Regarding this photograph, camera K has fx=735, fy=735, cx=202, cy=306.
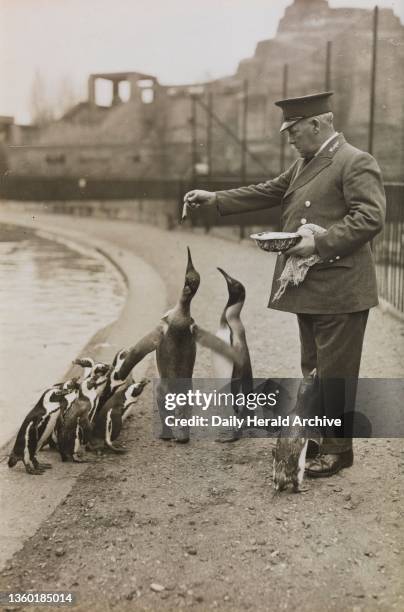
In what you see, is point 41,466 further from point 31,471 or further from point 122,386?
point 122,386

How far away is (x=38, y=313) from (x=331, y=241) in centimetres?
324

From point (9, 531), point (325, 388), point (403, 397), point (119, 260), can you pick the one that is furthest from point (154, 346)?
point (119, 260)

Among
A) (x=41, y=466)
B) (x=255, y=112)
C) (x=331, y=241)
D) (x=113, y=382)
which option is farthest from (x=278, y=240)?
(x=255, y=112)

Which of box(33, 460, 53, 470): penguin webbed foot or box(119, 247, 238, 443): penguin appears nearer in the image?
box(33, 460, 53, 470): penguin webbed foot

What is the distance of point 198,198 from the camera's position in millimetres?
3998

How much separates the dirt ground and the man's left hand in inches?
46.3

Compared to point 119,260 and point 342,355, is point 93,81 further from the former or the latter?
point 119,260

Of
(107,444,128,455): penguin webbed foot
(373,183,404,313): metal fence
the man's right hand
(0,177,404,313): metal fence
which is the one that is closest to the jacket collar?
the man's right hand

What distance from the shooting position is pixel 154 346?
426 centimetres

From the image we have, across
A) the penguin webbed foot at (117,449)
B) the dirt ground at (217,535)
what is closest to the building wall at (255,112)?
the penguin webbed foot at (117,449)

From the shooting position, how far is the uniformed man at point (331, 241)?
3449 mm

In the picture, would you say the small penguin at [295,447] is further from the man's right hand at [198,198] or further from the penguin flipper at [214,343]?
the man's right hand at [198,198]

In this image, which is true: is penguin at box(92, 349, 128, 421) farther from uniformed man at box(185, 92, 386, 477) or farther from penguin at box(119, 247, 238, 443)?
uniformed man at box(185, 92, 386, 477)

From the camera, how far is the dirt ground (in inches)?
112
